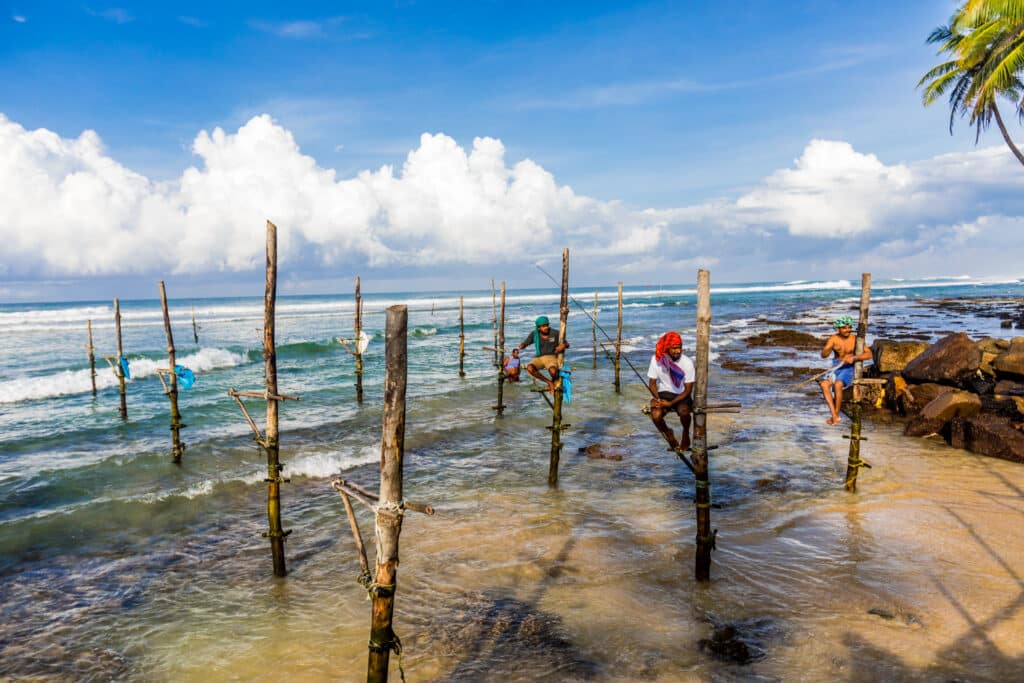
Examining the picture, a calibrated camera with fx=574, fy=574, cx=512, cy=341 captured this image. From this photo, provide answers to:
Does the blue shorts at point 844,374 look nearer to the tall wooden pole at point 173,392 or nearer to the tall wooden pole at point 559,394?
the tall wooden pole at point 559,394

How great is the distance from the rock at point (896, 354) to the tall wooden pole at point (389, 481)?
17663 millimetres

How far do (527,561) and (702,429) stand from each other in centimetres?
311

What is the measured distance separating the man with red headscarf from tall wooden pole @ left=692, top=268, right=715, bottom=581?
1240 mm

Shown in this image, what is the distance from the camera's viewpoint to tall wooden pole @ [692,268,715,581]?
637cm

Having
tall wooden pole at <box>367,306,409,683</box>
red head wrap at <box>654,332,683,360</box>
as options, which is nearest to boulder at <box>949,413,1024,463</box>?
red head wrap at <box>654,332,683,360</box>

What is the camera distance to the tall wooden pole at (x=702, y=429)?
6.37 metres

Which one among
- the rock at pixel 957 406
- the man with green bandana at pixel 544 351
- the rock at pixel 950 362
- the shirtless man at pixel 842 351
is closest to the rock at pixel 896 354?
the rock at pixel 950 362

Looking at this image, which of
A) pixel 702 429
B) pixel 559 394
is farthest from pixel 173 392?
pixel 702 429

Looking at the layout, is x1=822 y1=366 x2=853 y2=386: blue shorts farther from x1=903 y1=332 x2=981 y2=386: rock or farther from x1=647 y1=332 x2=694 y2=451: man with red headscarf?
x1=903 y1=332 x2=981 y2=386: rock

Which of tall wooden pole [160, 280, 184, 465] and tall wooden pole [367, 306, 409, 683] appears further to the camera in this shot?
tall wooden pole [160, 280, 184, 465]

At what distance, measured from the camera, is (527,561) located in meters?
7.89

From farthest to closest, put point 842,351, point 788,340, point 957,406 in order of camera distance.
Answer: point 788,340
point 957,406
point 842,351

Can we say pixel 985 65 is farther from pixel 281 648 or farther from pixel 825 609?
pixel 281 648

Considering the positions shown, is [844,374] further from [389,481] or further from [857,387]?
[389,481]
